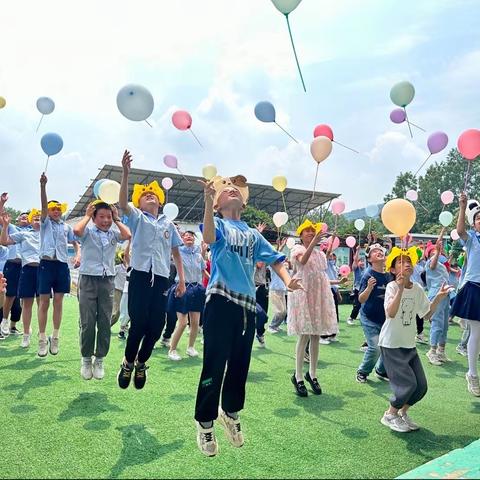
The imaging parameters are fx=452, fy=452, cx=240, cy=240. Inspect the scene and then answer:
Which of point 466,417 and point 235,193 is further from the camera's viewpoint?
point 466,417

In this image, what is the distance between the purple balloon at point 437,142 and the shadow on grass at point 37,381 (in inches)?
281

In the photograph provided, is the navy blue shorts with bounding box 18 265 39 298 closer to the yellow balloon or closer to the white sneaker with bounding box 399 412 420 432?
A: the yellow balloon

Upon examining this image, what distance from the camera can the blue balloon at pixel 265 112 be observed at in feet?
25.1

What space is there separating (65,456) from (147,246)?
192 centimetres

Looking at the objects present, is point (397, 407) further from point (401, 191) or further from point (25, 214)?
point (401, 191)

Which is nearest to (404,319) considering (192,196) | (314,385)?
(314,385)

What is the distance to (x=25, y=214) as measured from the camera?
8.31 metres

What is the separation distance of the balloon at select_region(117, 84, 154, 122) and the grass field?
312 cm

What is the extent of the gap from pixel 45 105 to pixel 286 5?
4.65 metres

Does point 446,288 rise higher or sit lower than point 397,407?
higher

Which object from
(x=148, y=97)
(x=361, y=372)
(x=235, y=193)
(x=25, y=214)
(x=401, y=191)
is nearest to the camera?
(x=235, y=193)

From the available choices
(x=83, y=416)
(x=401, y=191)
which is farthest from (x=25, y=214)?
(x=401, y=191)

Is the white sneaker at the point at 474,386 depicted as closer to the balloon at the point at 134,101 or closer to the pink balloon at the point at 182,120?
the balloon at the point at 134,101

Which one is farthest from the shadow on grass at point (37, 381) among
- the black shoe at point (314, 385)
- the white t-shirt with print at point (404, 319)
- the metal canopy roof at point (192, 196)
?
the metal canopy roof at point (192, 196)
